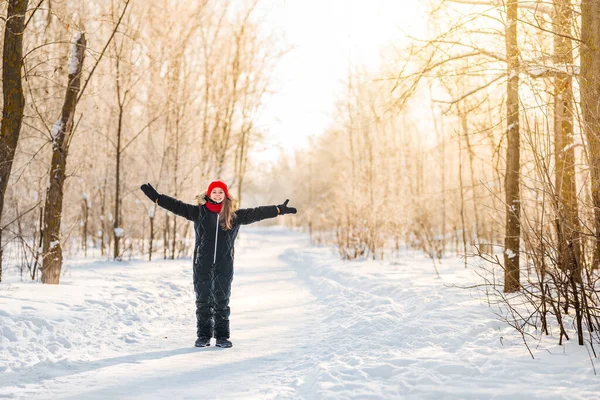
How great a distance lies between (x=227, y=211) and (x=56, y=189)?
4387 mm

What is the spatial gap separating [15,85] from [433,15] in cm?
611

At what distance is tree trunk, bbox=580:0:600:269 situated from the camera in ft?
13.7

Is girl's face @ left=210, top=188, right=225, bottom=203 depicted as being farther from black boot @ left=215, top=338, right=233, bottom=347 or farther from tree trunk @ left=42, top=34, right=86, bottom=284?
tree trunk @ left=42, top=34, right=86, bottom=284

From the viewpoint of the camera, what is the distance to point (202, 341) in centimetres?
547

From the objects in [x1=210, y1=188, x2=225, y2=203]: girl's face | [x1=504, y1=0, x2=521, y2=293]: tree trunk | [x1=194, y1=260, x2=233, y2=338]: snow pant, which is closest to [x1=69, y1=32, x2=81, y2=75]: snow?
[x1=210, y1=188, x2=225, y2=203]: girl's face

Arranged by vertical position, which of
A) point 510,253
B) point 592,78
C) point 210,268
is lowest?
point 210,268

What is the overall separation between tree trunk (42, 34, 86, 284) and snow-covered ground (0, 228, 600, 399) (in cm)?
49

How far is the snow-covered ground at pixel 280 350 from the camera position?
371 cm

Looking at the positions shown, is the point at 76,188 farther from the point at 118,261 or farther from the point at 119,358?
the point at 119,358

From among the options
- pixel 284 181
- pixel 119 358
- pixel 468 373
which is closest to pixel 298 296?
pixel 119 358

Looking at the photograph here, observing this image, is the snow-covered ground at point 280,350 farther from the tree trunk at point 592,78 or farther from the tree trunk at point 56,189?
the tree trunk at point 592,78

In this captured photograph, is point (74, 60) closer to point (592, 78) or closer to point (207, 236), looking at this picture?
point (207, 236)

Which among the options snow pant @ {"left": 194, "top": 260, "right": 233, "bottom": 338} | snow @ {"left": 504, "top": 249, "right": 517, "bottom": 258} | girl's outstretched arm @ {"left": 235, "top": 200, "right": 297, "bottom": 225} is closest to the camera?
snow pant @ {"left": 194, "top": 260, "right": 233, "bottom": 338}

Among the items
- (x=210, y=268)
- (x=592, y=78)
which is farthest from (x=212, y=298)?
(x=592, y=78)
